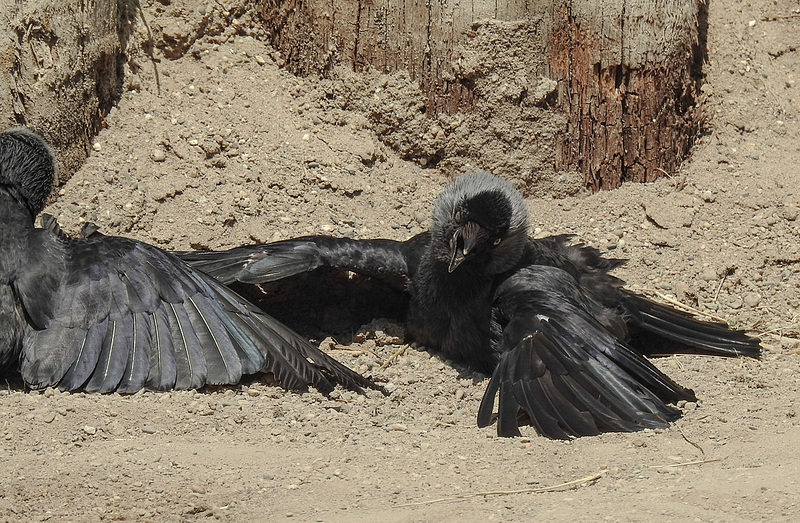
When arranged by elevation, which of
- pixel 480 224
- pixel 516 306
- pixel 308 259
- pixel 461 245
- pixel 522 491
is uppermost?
pixel 480 224

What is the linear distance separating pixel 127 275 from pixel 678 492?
10.6ft

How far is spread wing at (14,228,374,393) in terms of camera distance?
17.7 feet

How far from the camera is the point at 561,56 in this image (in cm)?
718

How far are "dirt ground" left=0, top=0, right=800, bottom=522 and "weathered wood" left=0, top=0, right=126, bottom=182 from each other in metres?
0.19

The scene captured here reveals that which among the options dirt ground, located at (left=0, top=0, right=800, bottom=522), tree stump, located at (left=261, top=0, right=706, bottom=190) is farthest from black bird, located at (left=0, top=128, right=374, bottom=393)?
tree stump, located at (left=261, top=0, right=706, bottom=190)

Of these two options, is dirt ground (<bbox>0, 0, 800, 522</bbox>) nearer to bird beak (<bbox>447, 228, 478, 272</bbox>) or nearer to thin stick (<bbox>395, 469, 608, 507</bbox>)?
thin stick (<bbox>395, 469, 608, 507</bbox>)

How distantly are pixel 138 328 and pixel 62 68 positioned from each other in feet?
7.21

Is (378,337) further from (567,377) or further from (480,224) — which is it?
(567,377)

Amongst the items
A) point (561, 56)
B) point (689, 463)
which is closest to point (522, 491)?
point (689, 463)

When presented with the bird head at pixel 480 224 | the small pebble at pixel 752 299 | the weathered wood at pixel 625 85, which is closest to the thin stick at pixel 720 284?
the small pebble at pixel 752 299

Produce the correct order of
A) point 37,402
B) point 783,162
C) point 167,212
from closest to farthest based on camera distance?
point 37,402 < point 167,212 < point 783,162

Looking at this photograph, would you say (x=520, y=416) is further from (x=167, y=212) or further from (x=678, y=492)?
(x=167, y=212)

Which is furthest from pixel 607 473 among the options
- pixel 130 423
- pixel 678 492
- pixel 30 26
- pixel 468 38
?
pixel 30 26

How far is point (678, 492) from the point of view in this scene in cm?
407
